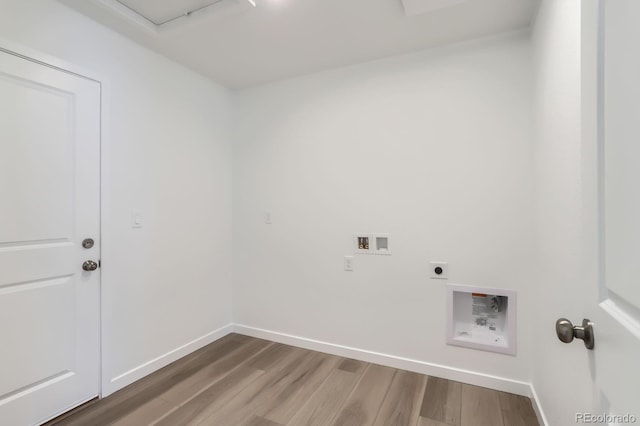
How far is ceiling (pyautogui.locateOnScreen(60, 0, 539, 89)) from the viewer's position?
1.80m

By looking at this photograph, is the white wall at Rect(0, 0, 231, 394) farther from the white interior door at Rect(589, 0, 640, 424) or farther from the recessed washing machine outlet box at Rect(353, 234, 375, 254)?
the white interior door at Rect(589, 0, 640, 424)

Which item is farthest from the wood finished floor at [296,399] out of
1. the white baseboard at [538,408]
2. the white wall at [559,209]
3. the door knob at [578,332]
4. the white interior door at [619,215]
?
the white interior door at [619,215]

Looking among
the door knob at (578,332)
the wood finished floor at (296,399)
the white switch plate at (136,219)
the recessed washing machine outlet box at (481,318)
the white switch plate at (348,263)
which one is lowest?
the wood finished floor at (296,399)

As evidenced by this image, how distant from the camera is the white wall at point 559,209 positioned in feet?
3.73

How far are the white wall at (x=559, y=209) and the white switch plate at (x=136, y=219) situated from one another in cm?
253

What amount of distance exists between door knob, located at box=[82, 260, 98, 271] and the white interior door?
2464 mm

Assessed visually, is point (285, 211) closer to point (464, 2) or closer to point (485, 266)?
point (485, 266)

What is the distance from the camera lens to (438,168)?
2.25 m

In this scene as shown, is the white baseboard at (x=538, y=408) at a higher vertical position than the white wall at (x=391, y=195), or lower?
lower

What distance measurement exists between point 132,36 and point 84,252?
5.11 ft

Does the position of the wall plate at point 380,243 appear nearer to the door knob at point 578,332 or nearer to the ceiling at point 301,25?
the ceiling at point 301,25

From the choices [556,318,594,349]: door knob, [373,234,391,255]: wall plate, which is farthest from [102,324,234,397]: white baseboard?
[556,318,594,349]: door knob

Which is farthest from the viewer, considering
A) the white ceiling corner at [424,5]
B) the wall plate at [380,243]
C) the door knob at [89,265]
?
the wall plate at [380,243]

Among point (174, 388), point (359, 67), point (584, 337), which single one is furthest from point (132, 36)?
point (584, 337)
